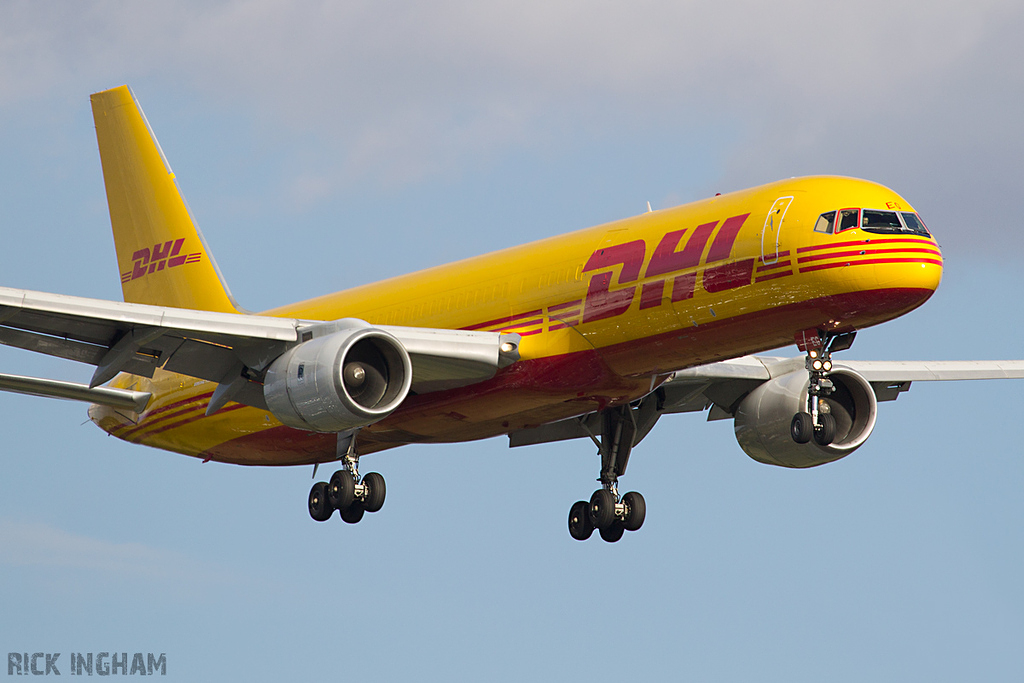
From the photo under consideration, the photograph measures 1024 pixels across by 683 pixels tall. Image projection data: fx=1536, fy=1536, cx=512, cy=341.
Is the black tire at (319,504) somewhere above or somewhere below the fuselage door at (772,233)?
below

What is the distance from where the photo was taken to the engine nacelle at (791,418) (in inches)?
1495

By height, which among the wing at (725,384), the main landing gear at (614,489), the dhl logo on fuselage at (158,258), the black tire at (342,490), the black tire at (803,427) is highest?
the dhl logo on fuselage at (158,258)

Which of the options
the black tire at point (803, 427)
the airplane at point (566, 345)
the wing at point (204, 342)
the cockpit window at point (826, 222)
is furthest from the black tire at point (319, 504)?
the cockpit window at point (826, 222)

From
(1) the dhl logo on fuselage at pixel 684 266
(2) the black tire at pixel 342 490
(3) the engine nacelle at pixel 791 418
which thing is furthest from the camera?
(3) the engine nacelle at pixel 791 418

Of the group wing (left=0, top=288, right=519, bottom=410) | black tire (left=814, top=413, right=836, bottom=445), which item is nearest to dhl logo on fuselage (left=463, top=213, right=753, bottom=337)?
wing (left=0, top=288, right=519, bottom=410)

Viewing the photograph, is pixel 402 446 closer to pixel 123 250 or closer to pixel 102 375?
Result: pixel 102 375

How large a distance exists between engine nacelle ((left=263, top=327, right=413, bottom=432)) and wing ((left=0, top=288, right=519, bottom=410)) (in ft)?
1.64

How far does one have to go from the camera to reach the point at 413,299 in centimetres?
3647

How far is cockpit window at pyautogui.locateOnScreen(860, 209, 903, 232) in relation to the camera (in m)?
29.6

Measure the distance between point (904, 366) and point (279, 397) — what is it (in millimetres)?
18056

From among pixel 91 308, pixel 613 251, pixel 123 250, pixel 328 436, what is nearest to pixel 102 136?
pixel 123 250

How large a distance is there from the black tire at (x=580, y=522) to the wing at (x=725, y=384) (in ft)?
5.98

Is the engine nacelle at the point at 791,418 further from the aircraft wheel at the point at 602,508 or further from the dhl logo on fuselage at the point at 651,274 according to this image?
the dhl logo on fuselage at the point at 651,274

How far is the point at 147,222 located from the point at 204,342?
13.7 m
